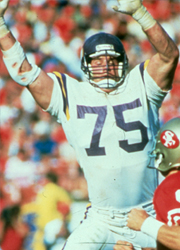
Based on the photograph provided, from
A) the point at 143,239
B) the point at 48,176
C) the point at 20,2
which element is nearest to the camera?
the point at 143,239

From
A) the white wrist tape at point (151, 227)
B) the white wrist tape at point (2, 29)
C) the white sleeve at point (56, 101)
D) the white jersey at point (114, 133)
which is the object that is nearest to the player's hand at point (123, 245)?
the white jersey at point (114, 133)

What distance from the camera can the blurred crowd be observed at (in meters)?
2.65

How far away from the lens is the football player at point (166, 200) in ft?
4.67

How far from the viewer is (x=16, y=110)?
288cm

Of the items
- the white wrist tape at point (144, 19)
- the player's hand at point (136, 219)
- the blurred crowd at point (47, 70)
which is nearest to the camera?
the player's hand at point (136, 219)

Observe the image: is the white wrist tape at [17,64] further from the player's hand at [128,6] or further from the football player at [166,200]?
the football player at [166,200]

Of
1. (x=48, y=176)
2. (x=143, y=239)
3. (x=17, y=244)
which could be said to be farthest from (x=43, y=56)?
(x=143, y=239)

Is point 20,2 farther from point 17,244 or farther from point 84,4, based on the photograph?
point 17,244

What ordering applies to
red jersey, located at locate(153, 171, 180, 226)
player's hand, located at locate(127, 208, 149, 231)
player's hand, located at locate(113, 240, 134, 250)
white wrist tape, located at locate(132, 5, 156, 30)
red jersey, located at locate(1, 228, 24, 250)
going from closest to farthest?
1. red jersey, located at locate(153, 171, 180, 226)
2. player's hand, located at locate(127, 208, 149, 231)
3. white wrist tape, located at locate(132, 5, 156, 30)
4. player's hand, located at locate(113, 240, 134, 250)
5. red jersey, located at locate(1, 228, 24, 250)

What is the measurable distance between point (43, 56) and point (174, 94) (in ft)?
3.42

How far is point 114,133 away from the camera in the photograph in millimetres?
1819

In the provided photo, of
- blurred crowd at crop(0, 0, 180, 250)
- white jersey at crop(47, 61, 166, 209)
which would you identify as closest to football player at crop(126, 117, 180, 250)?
white jersey at crop(47, 61, 166, 209)

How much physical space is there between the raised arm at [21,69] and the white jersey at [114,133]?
5 cm

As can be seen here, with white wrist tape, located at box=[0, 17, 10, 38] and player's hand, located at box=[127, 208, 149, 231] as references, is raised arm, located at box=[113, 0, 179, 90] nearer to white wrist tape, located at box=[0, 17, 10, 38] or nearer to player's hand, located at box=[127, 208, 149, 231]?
white wrist tape, located at box=[0, 17, 10, 38]
